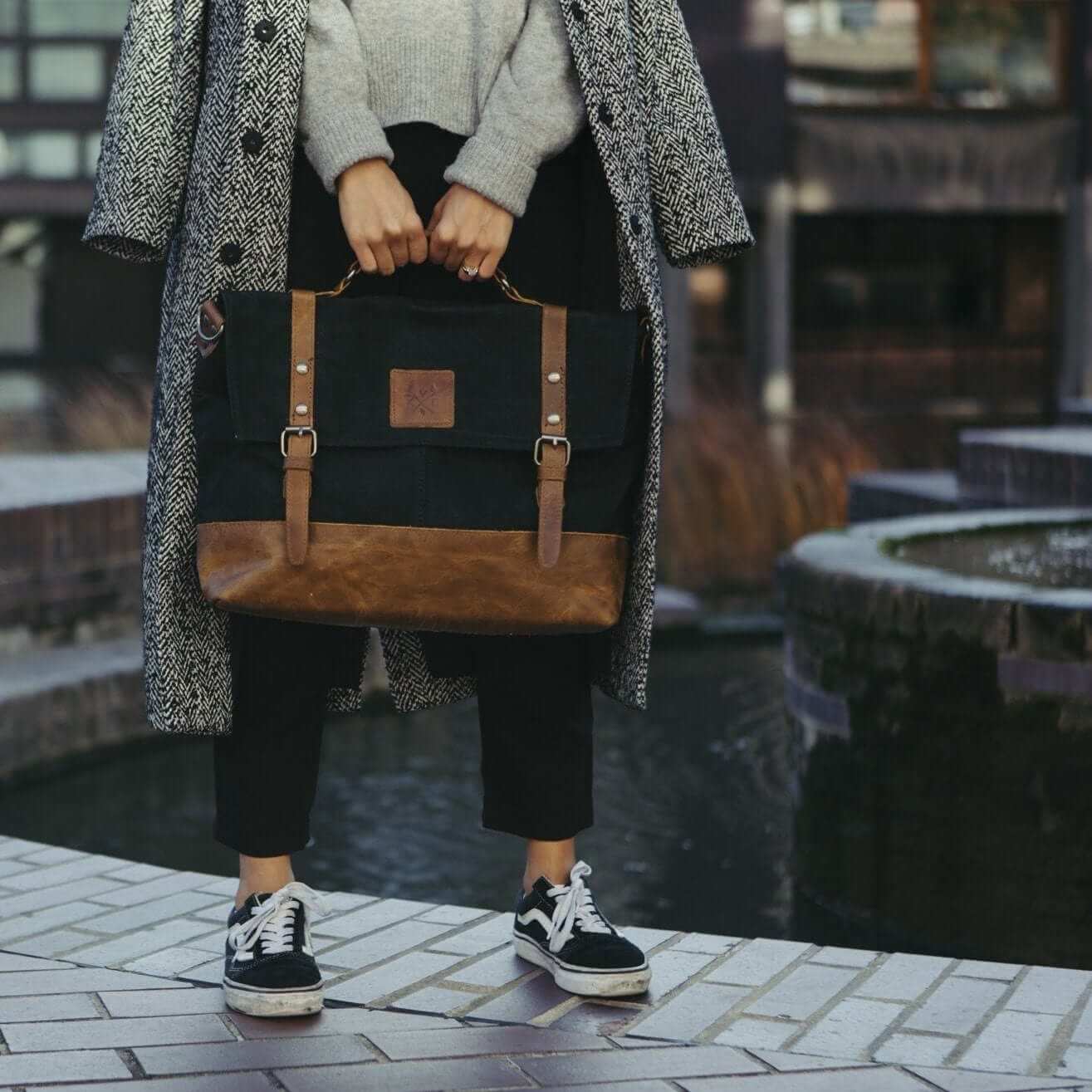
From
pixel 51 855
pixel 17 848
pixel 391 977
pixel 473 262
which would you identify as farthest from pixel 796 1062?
pixel 17 848

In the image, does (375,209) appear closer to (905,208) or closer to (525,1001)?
(525,1001)

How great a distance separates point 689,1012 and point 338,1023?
453 millimetres

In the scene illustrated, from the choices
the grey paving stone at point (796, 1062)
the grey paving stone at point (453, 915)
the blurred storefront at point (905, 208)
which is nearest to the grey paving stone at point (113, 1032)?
the grey paving stone at point (453, 915)

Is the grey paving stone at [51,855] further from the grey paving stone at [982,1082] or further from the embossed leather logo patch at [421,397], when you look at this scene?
the grey paving stone at [982,1082]

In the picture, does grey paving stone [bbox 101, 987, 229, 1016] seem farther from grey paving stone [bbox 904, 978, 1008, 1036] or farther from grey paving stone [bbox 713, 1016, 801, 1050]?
grey paving stone [bbox 904, 978, 1008, 1036]

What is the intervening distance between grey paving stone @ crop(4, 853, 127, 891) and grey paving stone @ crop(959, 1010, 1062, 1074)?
5.21ft

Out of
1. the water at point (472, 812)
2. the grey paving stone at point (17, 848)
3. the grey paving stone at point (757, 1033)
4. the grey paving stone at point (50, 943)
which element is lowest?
the water at point (472, 812)

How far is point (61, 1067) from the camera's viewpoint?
2.57 metres

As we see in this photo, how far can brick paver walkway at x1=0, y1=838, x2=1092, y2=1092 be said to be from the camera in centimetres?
254

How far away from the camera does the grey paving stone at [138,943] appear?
121 inches

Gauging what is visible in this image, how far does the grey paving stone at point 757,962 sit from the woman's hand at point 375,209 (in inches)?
43.1

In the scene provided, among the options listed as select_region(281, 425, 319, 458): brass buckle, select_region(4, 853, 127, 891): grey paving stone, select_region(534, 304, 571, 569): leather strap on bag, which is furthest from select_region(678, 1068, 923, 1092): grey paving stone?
select_region(4, 853, 127, 891): grey paving stone

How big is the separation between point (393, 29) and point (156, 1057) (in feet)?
4.21

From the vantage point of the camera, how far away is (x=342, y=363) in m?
2.66
